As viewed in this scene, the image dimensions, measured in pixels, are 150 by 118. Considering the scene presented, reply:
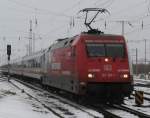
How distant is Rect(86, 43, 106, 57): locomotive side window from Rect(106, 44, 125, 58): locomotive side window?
230 mm

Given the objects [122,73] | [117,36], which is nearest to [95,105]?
[122,73]

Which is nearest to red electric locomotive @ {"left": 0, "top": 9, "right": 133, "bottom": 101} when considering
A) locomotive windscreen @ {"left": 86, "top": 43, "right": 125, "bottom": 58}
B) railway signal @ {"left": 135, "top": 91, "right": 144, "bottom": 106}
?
locomotive windscreen @ {"left": 86, "top": 43, "right": 125, "bottom": 58}

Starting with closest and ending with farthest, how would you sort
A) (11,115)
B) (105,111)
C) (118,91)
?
(11,115)
(105,111)
(118,91)

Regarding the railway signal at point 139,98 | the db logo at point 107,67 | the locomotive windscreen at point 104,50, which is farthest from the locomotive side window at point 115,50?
the railway signal at point 139,98

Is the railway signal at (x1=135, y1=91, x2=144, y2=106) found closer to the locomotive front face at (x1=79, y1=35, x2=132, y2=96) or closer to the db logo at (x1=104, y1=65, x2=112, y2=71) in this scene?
the locomotive front face at (x1=79, y1=35, x2=132, y2=96)

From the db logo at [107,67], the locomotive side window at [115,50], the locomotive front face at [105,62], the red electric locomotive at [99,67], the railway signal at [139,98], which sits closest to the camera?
the red electric locomotive at [99,67]

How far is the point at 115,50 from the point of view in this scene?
20.4 meters

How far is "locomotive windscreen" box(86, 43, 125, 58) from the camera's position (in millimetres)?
20203

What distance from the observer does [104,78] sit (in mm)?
19594

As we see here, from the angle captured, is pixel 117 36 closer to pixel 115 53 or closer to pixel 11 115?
pixel 115 53

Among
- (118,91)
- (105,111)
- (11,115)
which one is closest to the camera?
(11,115)

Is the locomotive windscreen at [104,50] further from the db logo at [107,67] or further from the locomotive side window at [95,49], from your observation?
the db logo at [107,67]

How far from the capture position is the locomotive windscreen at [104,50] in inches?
795

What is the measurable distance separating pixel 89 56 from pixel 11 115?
596cm
